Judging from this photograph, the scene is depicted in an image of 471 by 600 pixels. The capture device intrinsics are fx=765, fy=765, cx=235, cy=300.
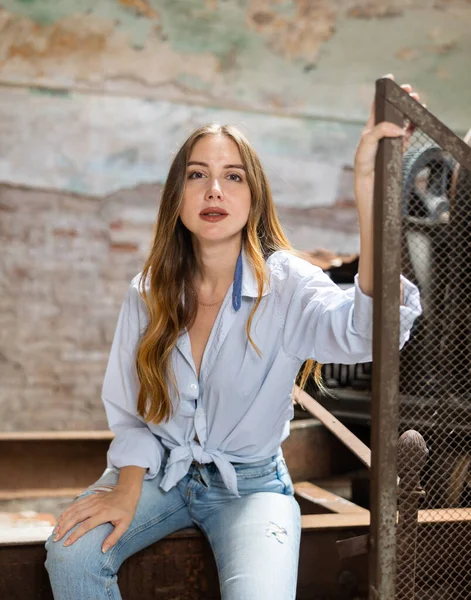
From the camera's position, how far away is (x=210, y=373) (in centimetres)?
228

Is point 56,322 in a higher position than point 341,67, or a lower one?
lower

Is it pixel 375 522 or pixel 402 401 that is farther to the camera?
pixel 402 401

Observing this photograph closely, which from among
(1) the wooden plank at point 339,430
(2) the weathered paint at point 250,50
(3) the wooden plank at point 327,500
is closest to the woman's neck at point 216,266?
(1) the wooden plank at point 339,430

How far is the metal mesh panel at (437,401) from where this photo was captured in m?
2.02

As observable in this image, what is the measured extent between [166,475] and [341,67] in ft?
18.9

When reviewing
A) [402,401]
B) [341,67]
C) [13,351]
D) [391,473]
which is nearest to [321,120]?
[341,67]

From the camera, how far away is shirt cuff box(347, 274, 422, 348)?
1.91 metres

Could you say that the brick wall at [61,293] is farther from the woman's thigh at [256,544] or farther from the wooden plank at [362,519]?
the woman's thigh at [256,544]

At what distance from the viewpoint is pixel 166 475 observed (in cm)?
225

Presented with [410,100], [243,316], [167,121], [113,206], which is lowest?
[243,316]

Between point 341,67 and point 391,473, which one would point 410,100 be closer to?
point 391,473

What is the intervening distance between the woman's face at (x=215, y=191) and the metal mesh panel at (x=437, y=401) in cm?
49

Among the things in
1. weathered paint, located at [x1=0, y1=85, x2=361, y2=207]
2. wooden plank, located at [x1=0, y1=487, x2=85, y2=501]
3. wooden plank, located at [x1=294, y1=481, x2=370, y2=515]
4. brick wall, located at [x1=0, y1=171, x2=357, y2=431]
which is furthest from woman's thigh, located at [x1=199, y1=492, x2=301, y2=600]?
weathered paint, located at [x1=0, y1=85, x2=361, y2=207]

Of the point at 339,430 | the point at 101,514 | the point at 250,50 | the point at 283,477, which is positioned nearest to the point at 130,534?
the point at 101,514
